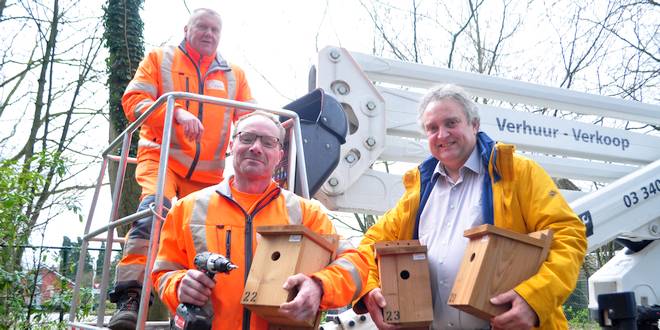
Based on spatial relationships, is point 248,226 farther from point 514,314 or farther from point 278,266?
point 514,314

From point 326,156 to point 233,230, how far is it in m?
1.45

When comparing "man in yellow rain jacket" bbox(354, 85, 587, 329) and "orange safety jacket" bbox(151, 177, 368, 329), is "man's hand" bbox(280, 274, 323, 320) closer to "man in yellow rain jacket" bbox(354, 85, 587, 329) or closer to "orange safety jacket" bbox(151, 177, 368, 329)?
"orange safety jacket" bbox(151, 177, 368, 329)

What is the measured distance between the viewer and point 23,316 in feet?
24.9

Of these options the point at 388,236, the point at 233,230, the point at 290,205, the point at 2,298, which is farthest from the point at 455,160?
the point at 2,298

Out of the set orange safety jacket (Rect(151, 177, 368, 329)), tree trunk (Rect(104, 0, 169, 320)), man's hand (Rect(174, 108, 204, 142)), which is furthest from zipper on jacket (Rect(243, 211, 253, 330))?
tree trunk (Rect(104, 0, 169, 320))

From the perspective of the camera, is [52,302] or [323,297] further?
[52,302]

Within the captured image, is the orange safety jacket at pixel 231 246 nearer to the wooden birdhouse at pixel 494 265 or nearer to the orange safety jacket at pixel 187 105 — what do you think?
the wooden birdhouse at pixel 494 265

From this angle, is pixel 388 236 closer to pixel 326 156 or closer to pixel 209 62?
pixel 326 156

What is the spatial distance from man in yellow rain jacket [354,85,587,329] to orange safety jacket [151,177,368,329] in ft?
0.73

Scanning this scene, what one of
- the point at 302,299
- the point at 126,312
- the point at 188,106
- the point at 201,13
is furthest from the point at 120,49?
the point at 302,299

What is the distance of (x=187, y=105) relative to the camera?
3.71 metres

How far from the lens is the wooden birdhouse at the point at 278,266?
2.31m

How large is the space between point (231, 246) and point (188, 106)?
137 centimetres

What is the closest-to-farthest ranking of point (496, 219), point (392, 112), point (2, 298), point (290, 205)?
1. point (496, 219)
2. point (290, 205)
3. point (392, 112)
4. point (2, 298)
